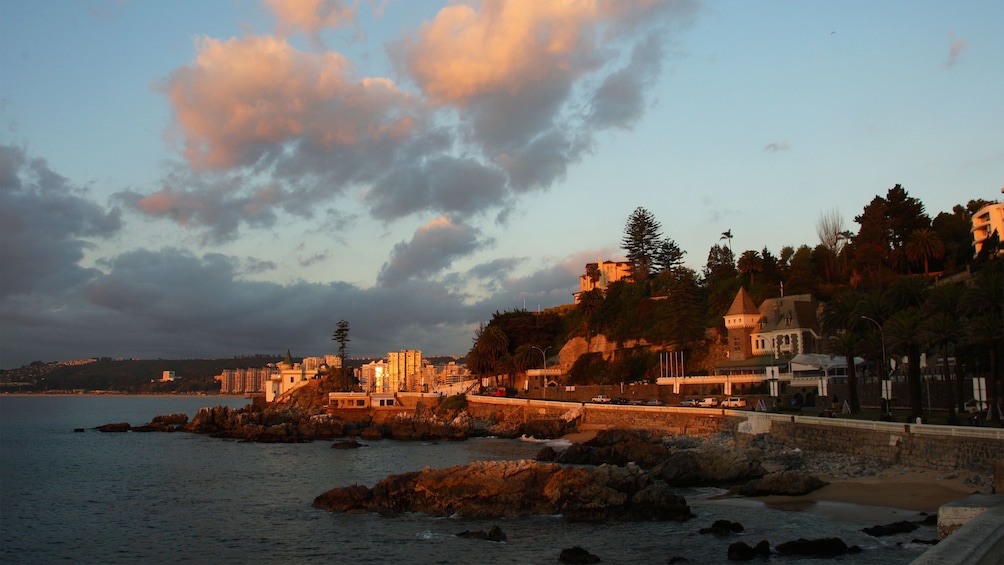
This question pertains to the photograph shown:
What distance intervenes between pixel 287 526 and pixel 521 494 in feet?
34.5

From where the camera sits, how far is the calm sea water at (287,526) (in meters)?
26.2

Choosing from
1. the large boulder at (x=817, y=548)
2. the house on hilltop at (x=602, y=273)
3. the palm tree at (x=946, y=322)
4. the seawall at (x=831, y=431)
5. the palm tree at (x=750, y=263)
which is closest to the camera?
the large boulder at (x=817, y=548)

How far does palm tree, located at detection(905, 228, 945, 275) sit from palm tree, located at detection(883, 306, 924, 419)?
38.8 m

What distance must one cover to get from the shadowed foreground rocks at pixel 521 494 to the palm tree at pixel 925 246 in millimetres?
58024

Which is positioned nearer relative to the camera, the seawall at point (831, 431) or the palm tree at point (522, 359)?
the seawall at point (831, 431)

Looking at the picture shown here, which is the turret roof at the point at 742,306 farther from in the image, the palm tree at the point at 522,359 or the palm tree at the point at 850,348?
the palm tree at the point at 850,348

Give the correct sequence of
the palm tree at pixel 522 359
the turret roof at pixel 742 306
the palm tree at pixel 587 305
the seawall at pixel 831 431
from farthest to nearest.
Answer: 1. the palm tree at pixel 587 305
2. the palm tree at pixel 522 359
3. the turret roof at pixel 742 306
4. the seawall at pixel 831 431

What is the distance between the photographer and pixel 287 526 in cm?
3294

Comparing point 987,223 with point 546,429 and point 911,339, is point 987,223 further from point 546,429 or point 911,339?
point 546,429

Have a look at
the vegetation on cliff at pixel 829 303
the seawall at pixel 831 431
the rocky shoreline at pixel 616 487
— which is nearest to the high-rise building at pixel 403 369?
the vegetation on cliff at pixel 829 303

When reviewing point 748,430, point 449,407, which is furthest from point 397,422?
point 748,430

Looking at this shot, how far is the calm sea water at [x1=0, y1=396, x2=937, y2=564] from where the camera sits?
26203 millimetres

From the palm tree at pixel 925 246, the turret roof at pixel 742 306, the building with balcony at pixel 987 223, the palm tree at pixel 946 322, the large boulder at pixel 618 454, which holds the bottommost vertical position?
the large boulder at pixel 618 454

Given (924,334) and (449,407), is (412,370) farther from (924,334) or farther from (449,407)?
(924,334)
